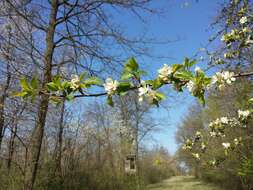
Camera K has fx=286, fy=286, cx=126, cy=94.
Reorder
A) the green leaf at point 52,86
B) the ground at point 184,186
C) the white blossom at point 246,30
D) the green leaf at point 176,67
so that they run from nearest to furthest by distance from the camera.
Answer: the green leaf at point 176,67 → the green leaf at point 52,86 → the white blossom at point 246,30 → the ground at point 184,186

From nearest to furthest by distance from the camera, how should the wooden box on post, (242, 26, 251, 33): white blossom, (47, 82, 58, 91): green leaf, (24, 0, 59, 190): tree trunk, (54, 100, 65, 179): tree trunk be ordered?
(47, 82, 58, 91): green leaf
(242, 26, 251, 33): white blossom
(24, 0, 59, 190): tree trunk
(54, 100, 65, 179): tree trunk
the wooden box on post

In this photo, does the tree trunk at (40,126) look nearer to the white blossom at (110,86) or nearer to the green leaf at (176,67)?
the white blossom at (110,86)

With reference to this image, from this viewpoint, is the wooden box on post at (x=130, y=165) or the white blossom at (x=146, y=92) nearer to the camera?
the white blossom at (x=146, y=92)

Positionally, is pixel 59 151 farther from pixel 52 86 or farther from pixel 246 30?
pixel 52 86

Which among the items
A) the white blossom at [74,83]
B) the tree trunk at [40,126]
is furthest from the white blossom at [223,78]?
the tree trunk at [40,126]

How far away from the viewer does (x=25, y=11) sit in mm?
4457

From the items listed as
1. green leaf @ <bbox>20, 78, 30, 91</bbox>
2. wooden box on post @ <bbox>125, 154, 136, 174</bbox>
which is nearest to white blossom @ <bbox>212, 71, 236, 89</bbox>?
green leaf @ <bbox>20, 78, 30, 91</bbox>

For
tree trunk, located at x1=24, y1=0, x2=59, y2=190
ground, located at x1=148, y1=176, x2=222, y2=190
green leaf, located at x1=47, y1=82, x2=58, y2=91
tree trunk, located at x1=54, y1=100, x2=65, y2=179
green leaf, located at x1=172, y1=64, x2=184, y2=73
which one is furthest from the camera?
ground, located at x1=148, y1=176, x2=222, y2=190

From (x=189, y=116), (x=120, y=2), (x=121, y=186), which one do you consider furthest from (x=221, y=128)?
(x=189, y=116)

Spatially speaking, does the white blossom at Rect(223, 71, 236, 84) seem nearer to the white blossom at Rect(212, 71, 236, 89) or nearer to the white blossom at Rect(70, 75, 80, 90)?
the white blossom at Rect(212, 71, 236, 89)

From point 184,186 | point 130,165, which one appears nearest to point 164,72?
point 130,165

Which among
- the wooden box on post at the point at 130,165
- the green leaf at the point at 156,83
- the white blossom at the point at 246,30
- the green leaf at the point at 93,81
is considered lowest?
the green leaf at the point at 156,83

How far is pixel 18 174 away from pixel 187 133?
23.5 metres

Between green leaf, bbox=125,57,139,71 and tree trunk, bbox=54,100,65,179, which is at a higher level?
tree trunk, bbox=54,100,65,179
